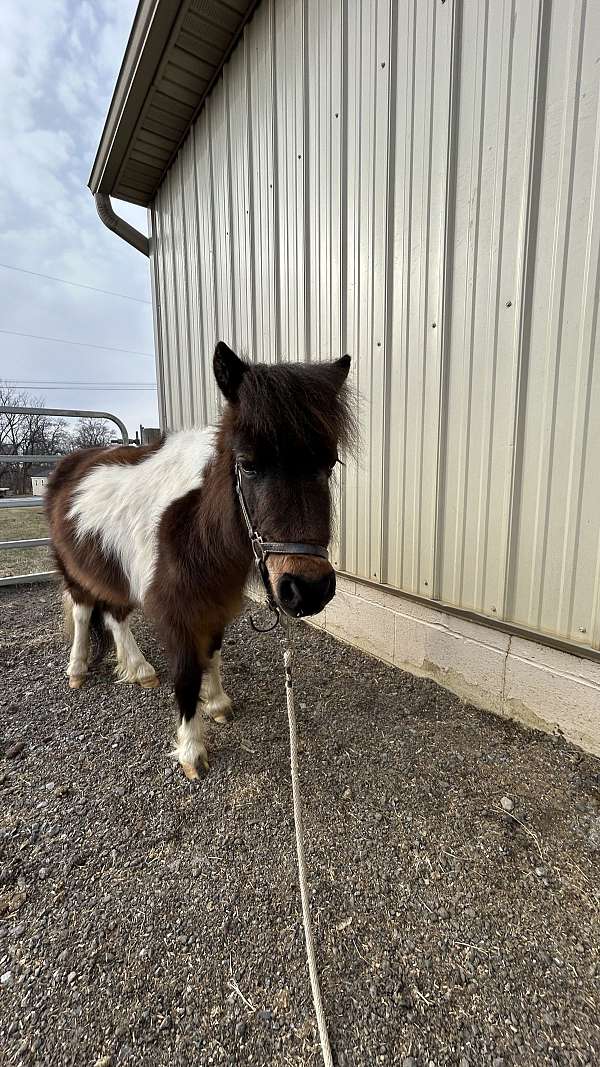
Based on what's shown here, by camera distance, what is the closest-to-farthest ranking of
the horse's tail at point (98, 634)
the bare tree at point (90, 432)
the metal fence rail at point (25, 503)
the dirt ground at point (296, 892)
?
the dirt ground at point (296, 892) < the horse's tail at point (98, 634) < the metal fence rail at point (25, 503) < the bare tree at point (90, 432)

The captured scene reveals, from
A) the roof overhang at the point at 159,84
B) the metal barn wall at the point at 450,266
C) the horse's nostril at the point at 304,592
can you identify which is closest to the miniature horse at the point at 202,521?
the horse's nostril at the point at 304,592

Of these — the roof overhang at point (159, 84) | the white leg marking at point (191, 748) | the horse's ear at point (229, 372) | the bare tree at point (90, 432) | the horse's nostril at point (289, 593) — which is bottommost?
the white leg marking at point (191, 748)

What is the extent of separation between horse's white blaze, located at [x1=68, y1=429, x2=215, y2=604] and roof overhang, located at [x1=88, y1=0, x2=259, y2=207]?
3.80m

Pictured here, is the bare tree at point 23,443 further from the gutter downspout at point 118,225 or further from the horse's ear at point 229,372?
the horse's ear at point 229,372

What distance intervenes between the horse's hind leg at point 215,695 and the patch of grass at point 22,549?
111 inches

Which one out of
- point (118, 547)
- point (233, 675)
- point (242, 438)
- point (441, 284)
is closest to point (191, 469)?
point (118, 547)

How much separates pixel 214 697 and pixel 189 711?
1.23ft

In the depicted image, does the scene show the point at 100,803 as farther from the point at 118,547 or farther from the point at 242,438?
the point at 242,438

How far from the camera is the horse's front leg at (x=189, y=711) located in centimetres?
184

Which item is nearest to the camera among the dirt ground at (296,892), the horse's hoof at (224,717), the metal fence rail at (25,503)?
the dirt ground at (296,892)

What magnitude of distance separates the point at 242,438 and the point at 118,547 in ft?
3.98

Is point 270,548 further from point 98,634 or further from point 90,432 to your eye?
point 90,432

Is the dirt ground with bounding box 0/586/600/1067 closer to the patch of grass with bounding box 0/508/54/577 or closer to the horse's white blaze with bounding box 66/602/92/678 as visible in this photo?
the horse's white blaze with bounding box 66/602/92/678

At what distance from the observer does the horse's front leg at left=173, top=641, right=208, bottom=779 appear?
1.84 m
